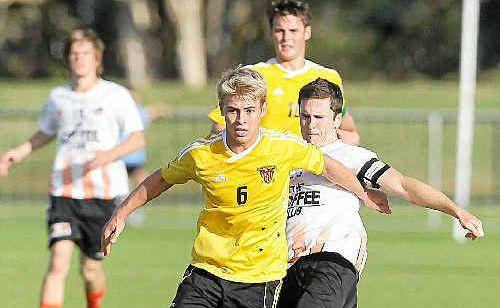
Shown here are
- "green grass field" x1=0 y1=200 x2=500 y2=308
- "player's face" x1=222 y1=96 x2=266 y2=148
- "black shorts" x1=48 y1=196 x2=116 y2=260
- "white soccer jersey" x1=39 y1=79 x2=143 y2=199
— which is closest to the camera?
"player's face" x1=222 y1=96 x2=266 y2=148

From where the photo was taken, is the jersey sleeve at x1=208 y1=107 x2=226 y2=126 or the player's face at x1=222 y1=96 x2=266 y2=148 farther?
the jersey sleeve at x1=208 y1=107 x2=226 y2=126

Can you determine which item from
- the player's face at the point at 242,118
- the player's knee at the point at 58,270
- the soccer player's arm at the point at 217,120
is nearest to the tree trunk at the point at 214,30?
the player's knee at the point at 58,270

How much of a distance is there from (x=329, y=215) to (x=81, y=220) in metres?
2.87

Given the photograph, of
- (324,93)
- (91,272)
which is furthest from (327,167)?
(91,272)

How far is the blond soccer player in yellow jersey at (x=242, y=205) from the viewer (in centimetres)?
607

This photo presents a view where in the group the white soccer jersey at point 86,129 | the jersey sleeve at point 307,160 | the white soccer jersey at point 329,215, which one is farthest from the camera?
the white soccer jersey at point 86,129

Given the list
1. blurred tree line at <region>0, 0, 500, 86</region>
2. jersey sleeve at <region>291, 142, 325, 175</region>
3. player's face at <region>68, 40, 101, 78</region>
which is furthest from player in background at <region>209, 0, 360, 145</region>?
blurred tree line at <region>0, 0, 500, 86</region>

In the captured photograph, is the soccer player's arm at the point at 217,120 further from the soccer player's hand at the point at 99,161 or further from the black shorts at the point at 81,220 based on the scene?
the black shorts at the point at 81,220

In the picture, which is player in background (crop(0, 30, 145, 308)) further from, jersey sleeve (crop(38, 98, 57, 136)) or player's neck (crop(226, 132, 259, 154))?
player's neck (crop(226, 132, 259, 154))

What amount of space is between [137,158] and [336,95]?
985 centimetres

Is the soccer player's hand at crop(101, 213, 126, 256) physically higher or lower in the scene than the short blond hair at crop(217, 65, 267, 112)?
lower

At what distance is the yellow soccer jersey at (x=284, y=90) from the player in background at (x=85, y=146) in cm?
123

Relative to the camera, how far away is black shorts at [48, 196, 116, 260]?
865 centimetres

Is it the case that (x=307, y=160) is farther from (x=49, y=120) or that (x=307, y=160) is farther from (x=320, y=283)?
(x=49, y=120)
